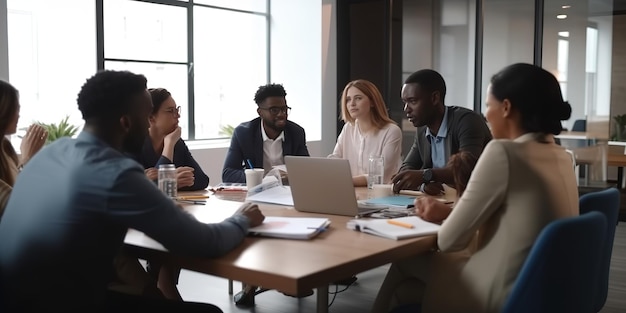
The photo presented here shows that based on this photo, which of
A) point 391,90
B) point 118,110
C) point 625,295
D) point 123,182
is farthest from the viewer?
point 391,90

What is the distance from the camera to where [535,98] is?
200cm

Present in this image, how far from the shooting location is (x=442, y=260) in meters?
2.05

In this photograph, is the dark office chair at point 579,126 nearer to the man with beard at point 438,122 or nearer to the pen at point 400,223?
the man with beard at point 438,122

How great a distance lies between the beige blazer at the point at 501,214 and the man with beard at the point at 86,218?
0.68 meters

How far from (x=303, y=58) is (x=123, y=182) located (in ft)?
19.4

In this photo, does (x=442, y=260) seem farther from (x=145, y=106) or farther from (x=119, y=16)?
(x=119, y=16)

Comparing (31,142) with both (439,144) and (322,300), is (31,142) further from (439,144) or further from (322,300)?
(439,144)

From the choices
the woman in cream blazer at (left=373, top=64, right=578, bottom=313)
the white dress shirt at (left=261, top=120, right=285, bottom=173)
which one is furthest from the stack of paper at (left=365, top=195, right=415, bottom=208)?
the white dress shirt at (left=261, top=120, right=285, bottom=173)

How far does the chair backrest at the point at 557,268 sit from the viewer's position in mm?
1692

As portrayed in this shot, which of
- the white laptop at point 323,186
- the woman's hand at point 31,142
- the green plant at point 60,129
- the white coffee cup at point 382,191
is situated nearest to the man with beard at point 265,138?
the white coffee cup at point 382,191

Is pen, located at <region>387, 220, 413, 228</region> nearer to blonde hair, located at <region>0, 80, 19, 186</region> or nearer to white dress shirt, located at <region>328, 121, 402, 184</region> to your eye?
blonde hair, located at <region>0, 80, 19, 186</region>

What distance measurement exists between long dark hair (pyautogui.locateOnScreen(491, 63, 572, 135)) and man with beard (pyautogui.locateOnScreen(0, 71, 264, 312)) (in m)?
0.95

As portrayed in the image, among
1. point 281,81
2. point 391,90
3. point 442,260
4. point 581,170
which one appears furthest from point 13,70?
point 581,170

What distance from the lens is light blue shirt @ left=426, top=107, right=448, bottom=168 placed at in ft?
11.3
